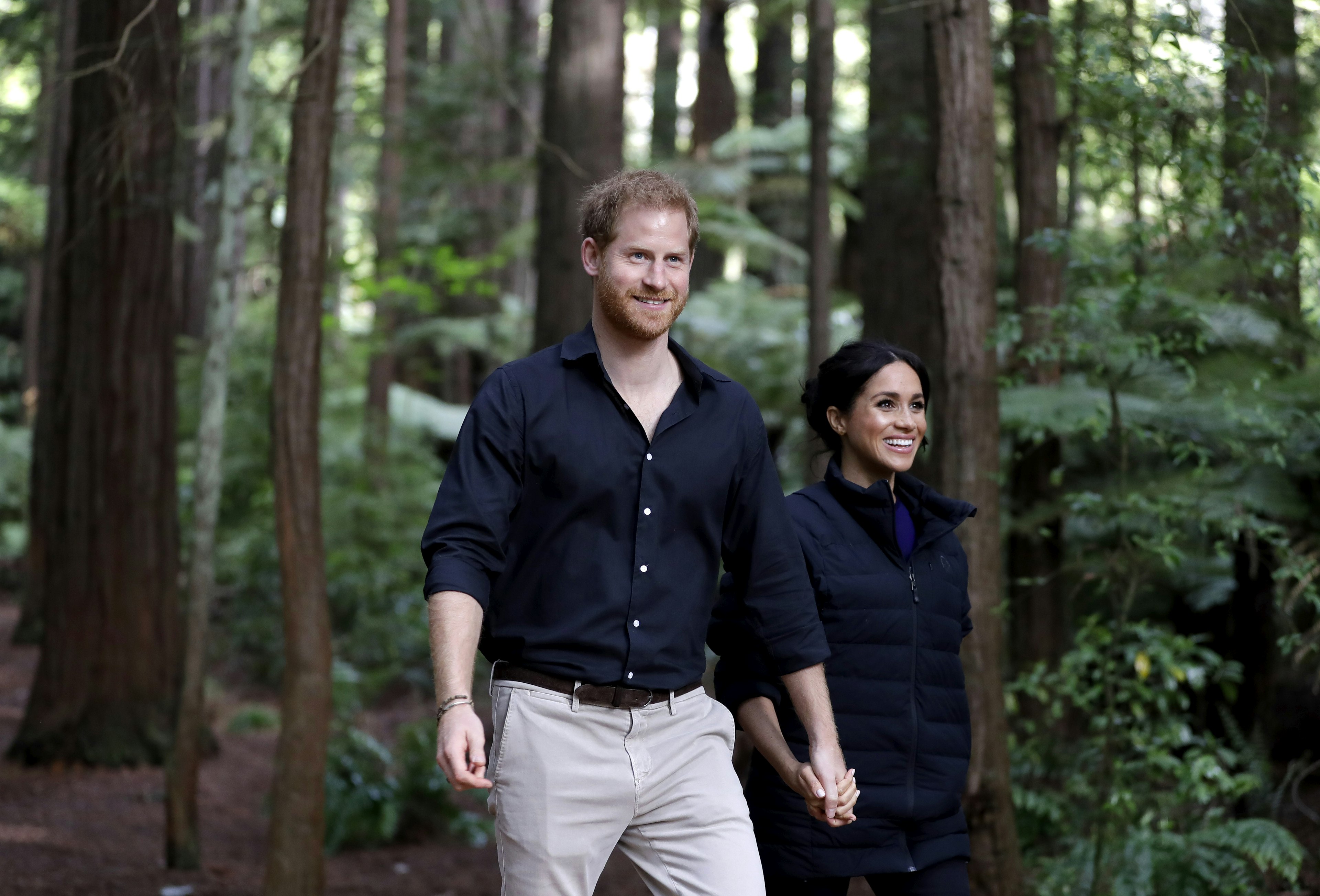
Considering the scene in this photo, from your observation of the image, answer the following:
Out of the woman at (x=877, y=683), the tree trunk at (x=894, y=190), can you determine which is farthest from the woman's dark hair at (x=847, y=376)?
the tree trunk at (x=894, y=190)

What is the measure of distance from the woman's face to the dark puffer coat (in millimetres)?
101

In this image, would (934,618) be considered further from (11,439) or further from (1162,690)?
(11,439)

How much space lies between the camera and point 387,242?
15.7m

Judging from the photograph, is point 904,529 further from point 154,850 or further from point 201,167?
point 201,167

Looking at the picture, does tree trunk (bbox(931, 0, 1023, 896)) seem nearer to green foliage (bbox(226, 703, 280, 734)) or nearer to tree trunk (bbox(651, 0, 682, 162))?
green foliage (bbox(226, 703, 280, 734))

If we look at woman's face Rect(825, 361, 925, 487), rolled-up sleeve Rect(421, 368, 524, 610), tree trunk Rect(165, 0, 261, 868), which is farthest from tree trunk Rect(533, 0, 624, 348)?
rolled-up sleeve Rect(421, 368, 524, 610)

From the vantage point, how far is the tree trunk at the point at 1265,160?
5129 mm

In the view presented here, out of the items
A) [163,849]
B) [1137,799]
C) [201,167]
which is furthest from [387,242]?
[1137,799]

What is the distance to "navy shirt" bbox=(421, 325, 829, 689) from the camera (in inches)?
116

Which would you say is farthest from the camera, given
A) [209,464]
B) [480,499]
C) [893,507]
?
[209,464]

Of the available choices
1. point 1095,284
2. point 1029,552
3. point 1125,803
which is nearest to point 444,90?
point 1029,552

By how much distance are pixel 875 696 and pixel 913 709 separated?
0.11 m

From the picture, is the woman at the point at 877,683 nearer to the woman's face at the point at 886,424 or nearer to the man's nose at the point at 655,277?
the woman's face at the point at 886,424

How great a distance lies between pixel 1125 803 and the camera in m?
5.54
